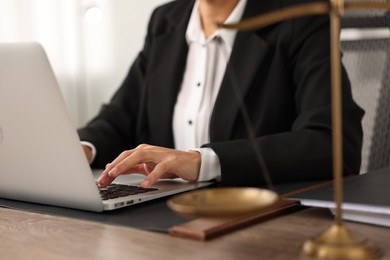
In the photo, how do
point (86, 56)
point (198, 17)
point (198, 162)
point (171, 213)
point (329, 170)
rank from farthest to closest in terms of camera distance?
point (86, 56), point (198, 17), point (329, 170), point (198, 162), point (171, 213)

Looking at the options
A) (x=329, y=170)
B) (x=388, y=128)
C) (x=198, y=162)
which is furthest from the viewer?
(x=388, y=128)

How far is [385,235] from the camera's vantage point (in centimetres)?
74

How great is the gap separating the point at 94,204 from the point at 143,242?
159 millimetres

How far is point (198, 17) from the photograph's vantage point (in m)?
1.59

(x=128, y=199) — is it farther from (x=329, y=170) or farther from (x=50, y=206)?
(x=329, y=170)

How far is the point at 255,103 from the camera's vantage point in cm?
144

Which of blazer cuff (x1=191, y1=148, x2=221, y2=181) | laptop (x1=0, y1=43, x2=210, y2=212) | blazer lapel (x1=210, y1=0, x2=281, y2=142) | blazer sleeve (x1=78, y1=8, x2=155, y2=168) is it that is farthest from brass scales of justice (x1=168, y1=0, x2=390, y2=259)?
blazer sleeve (x1=78, y1=8, x2=155, y2=168)

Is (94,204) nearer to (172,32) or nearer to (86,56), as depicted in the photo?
(172,32)

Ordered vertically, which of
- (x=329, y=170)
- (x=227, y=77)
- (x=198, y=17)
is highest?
(x=198, y=17)

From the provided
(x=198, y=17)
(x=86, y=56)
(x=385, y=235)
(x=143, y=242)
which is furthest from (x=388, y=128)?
(x=86, y=56)

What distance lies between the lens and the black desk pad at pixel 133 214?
811 millimetres

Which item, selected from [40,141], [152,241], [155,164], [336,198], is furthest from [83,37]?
[336,198]

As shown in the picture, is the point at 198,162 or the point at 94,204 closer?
the point at 94,204

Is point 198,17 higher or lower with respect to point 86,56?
higher
